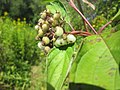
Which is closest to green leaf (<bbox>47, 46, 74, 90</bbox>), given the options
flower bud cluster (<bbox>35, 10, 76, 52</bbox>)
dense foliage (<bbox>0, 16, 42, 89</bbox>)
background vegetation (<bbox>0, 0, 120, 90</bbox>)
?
flower bud cluster (<bbox>35, 10, 76, 52</bbox>)

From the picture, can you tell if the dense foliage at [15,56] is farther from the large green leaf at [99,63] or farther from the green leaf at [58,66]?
the large green leaf at [99,63]

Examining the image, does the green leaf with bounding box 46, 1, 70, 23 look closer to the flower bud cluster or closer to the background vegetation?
the flower bud cluster

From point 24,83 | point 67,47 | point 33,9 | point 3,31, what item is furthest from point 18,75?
point 33,9

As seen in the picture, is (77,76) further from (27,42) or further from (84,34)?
(27,42)

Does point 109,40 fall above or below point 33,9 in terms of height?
below

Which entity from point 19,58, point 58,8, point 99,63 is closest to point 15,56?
point 19,58

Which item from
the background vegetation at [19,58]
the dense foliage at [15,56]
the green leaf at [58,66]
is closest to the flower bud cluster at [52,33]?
the green leaf at [58,66]
